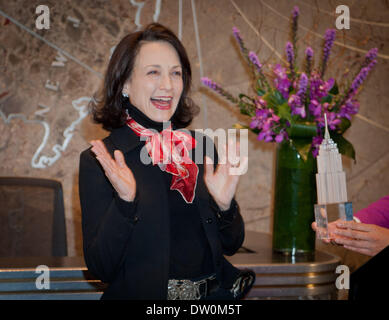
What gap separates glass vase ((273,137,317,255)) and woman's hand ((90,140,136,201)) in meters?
0.79

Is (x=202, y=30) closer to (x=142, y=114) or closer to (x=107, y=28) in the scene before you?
Answer: (x=107, y=28)

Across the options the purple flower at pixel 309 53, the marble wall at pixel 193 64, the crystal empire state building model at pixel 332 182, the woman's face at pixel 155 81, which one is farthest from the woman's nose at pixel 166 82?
the marble wall at pixel 193 64

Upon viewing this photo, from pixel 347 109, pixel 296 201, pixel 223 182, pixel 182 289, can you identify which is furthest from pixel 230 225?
pixel 347 109

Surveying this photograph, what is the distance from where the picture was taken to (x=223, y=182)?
140 cm

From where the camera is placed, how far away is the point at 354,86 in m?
1.73

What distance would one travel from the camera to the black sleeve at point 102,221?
122cm

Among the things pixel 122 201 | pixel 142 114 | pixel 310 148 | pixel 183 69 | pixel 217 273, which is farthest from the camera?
pixel 310 148

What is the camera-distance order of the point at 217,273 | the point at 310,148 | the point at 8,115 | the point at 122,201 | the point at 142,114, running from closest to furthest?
the point at 122,201 < the point at 217,273 < the point at 142,114 < the point at 310,148 < the point at 8,115

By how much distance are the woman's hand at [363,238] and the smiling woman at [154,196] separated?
31 centimetres

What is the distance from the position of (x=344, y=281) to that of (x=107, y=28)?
2.11 metres

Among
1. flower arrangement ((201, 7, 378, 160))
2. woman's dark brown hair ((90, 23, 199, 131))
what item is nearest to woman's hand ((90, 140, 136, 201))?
woman's dark brown hair ((90, 23, 199, 131))

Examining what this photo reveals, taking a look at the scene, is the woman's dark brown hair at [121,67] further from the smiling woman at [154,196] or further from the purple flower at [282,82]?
the purple flower at [282,82]

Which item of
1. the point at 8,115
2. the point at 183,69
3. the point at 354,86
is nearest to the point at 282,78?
the point at 354,86

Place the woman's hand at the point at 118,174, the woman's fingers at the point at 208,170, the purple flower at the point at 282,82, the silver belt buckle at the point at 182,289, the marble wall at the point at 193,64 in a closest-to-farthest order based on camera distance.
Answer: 1. the woman's hand at the point at 118,174
2. the silver belt buckle at the point at 182,289
3. the woman's fingers at the point at 208,170
4. the purple flower at the point at 282,82
5. the marble wall at the point at 193,64
